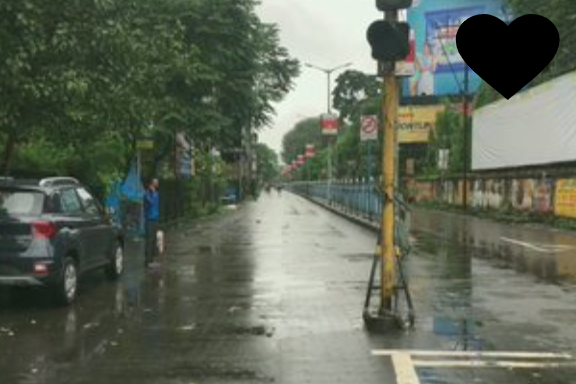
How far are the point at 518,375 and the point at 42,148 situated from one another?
1711 cm

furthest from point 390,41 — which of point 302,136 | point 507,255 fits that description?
point 302,136

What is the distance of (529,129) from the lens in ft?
142

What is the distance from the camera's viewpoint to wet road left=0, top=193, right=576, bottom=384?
30.7 feet

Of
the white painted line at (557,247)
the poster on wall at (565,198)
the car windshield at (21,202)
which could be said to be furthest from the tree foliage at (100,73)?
the poster on wall at (565,198)

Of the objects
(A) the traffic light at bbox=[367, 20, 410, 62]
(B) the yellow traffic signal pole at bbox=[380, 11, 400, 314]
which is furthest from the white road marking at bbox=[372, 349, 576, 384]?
(A) the traffic light at bbox=[367, 20, 410, 62]

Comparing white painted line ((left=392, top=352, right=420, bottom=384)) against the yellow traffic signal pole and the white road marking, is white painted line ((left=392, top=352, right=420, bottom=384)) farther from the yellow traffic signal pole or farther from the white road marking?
the yellow traffic signal pole

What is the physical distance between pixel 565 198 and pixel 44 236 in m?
27.8

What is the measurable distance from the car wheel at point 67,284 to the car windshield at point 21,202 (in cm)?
80

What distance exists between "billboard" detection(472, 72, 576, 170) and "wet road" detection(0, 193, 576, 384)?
1633cm

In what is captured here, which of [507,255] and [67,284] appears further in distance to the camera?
[507,255]

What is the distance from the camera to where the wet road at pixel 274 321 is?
937 cm

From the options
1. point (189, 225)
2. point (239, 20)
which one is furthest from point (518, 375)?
point (189, 225)

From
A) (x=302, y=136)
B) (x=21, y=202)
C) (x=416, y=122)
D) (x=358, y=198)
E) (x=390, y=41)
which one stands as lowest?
(x=358, y=198)
